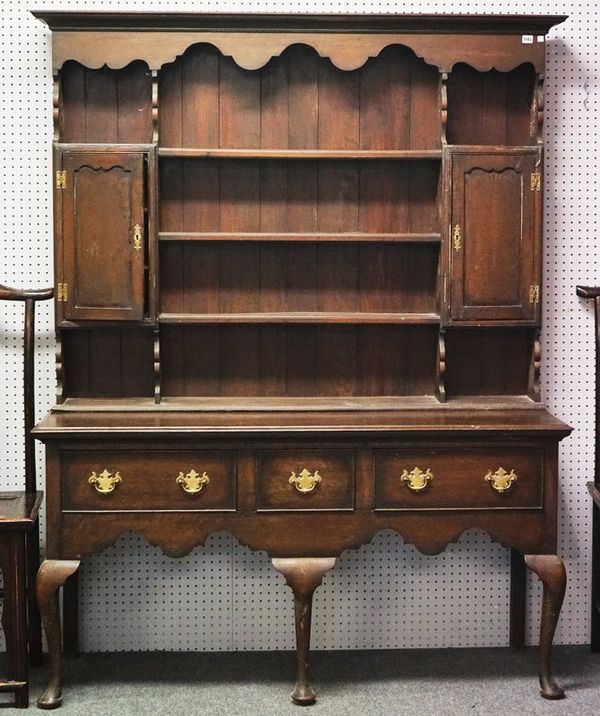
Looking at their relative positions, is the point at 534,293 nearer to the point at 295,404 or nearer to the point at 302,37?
the point at 295,404

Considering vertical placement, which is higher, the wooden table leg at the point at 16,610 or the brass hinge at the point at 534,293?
the brass hinge at the point at 534,293

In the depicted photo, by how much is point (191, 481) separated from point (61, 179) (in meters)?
1.17

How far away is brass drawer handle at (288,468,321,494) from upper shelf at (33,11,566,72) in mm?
1456

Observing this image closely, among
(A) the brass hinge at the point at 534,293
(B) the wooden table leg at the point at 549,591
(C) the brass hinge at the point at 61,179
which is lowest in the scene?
(B) the wooden table leg at the point at 549,591

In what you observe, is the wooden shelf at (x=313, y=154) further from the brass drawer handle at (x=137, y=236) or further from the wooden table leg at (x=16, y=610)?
the wooden table leg at (x=16, y=610)

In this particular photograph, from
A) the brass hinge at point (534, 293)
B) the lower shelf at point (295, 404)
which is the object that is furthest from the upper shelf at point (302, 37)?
the lower shelf at point (295, 404)

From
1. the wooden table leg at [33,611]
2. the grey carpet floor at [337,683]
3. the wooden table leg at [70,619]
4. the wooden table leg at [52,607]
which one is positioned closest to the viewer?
the wooden table leg at [52,607]

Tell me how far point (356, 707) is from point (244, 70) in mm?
2321

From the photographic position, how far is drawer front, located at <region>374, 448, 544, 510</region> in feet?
10.2

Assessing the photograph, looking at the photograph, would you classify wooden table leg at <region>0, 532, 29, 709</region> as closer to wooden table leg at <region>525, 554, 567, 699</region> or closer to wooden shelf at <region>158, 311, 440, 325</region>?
wooden shelf at <region>158, 311, 440, 325</region>

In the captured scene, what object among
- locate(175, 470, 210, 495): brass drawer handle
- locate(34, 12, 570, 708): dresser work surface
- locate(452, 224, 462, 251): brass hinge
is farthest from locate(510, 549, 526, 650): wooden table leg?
locate(175, 470, 210, 495): brass drawer handle

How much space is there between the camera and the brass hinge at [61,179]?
3256 mm

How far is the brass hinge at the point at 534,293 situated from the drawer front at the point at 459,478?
1.90ft

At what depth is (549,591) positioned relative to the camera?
315 cm
